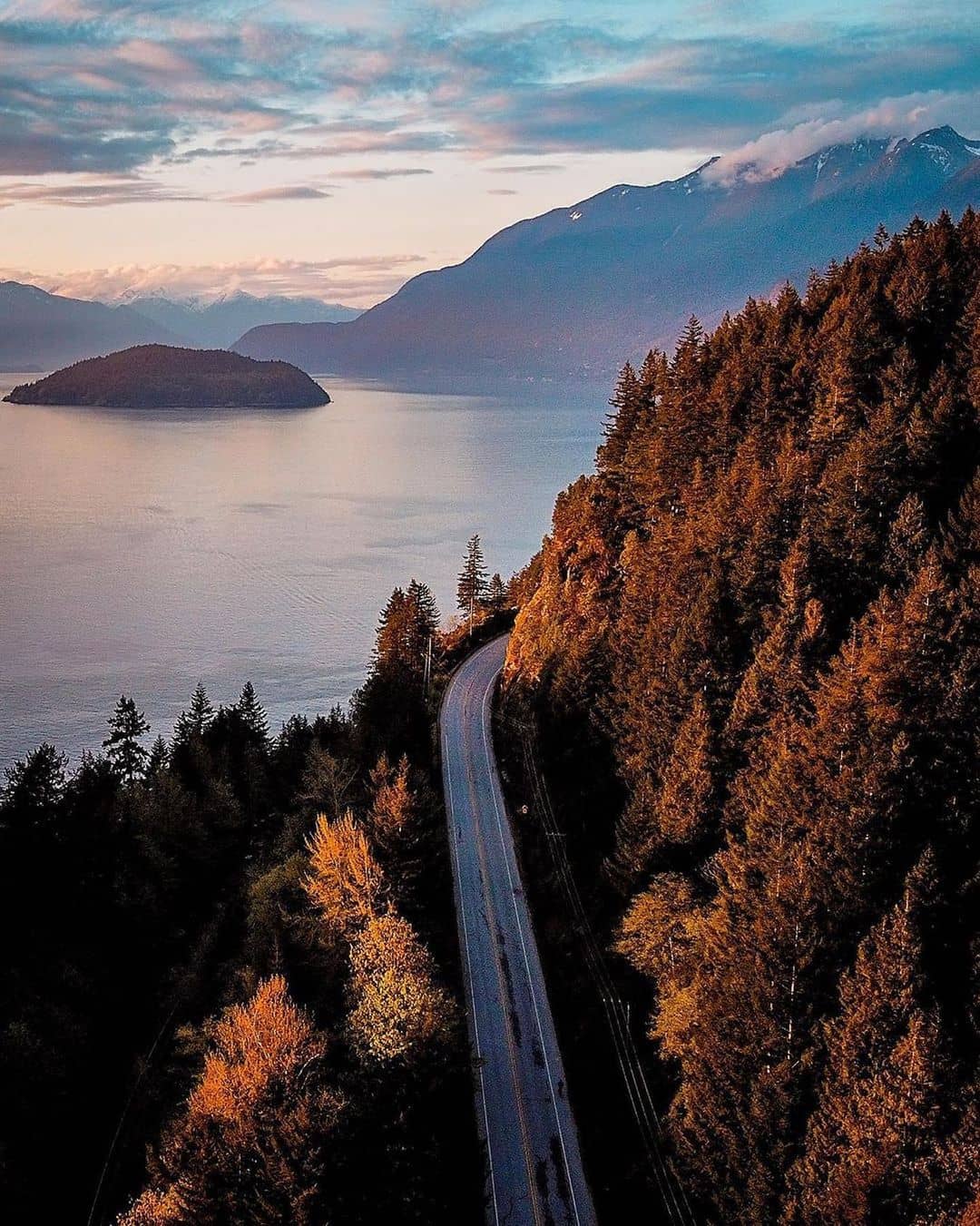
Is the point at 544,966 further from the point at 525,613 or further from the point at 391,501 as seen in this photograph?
the point at 391,501

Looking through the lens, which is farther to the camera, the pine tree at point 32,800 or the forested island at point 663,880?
the pine tree at point 32,800

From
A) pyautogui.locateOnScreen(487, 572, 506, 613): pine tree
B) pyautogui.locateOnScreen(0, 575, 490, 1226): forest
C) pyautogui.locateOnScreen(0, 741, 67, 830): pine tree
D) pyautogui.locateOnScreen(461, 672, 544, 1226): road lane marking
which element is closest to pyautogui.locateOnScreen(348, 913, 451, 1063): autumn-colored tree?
pyautogui.locateOnScreen(0, 575, 490, 1226): forest

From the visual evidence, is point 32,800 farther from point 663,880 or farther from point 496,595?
point 496,595

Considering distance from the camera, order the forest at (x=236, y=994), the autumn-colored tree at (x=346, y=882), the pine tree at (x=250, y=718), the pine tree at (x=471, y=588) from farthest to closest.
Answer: the pine tree at (x=471, y=588), the pine tree at (x=250, y=718), the autumn-colored tree at (x=346, y=882), the forest at (x=236, y=994)

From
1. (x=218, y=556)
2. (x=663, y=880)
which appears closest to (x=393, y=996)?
(x=663, y=880)

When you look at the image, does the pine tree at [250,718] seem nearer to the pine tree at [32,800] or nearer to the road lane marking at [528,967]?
the road lane marking at [528,967]

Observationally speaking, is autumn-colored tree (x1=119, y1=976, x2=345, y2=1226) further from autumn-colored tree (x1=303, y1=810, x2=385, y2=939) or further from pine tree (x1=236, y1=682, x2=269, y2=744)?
pine tree (x1=236, y1=682, x2=269, y2=744)

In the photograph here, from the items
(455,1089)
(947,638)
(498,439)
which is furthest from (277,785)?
(498,439)

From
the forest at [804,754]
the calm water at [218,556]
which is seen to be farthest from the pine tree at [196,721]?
the forest at [804,754]
